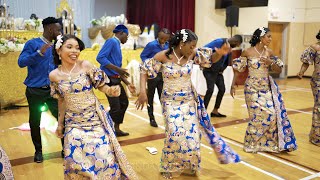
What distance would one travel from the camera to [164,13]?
33.8 ft

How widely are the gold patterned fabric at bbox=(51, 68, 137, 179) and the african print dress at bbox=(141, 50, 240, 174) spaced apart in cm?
Result: 67

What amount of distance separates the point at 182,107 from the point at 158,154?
1050 millimetres

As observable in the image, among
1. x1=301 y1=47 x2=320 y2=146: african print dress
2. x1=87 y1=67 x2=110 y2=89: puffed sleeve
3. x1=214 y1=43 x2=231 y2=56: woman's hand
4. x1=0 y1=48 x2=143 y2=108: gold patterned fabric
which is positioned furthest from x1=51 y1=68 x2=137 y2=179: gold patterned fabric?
x1=0 y1=48 x2=143 y2=108: gold patterned fabric

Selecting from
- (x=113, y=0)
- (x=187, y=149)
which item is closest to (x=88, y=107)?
(x=187, y=149)

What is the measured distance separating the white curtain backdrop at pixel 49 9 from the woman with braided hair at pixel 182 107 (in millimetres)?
6359

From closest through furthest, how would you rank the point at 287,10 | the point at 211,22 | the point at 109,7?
1. the point at 211,22
2. the point at 109,7
3. the point at 287,10

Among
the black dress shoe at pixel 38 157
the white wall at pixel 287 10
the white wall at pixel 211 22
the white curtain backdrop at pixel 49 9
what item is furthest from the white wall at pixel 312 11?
the black dress shoe at pixel 38 157

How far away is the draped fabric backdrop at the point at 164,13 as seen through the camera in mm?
10039

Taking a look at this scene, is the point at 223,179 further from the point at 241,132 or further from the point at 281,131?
the point at 241,132

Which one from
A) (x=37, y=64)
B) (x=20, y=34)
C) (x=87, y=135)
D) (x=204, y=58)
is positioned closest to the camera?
(x=87, y=135)

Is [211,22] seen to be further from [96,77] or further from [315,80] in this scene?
[96,77]

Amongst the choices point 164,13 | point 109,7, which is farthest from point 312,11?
point 109,7

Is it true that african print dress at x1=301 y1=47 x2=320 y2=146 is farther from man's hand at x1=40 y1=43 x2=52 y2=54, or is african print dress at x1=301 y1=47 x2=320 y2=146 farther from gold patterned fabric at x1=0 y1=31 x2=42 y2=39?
gold patterned fabric at x1=0 y1=31 x2=42 y2=39

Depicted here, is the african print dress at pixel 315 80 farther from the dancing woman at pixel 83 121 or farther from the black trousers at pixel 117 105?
the dancing woman at pixel 83 121
